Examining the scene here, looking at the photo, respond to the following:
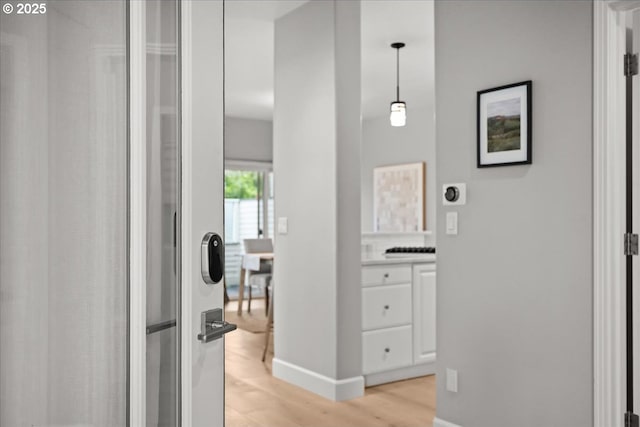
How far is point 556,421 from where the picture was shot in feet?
8.15

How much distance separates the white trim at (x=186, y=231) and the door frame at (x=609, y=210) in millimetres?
1851

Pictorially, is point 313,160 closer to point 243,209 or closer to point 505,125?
point 505,125

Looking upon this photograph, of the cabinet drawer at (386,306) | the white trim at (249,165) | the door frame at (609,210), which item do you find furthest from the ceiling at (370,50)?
the cabinet drawer at (386,306)

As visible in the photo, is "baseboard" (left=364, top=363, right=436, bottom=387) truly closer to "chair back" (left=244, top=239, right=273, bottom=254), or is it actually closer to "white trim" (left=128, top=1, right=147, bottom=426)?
"white trim" (left=128, top=1, right=147, bottom=426)

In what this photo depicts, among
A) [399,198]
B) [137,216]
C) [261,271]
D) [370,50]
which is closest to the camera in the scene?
[137,216]

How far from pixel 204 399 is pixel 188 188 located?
1.40 feet

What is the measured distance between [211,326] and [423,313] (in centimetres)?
344

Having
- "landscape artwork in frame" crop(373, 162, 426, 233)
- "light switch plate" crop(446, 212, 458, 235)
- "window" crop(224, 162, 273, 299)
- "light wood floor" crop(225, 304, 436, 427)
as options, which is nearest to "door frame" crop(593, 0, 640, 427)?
"light switch plate" crop(446, 212, 458, 235)

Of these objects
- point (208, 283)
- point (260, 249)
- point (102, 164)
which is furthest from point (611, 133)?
point (260, 249)

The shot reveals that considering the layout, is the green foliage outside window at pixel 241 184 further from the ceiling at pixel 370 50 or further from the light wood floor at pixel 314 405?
the light wood floor at pixel 314 405

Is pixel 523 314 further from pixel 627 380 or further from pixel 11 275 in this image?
pixel 11 275

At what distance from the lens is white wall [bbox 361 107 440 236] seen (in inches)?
320

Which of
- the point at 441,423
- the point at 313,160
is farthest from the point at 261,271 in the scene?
the point at 441,423

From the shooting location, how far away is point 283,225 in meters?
4.25
